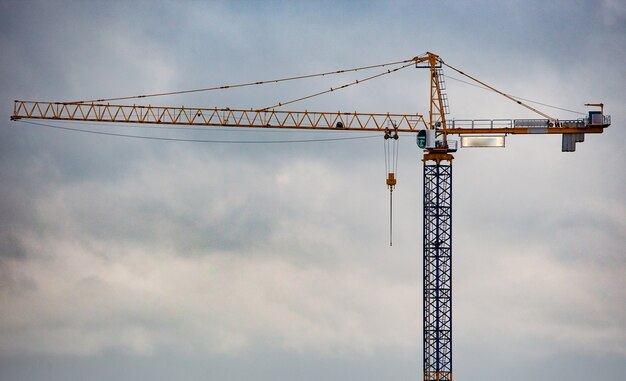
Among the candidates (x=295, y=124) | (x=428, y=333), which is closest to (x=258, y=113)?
(x=295, y=124)

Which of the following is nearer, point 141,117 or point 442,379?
point 442,379

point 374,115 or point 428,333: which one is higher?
point 374,115

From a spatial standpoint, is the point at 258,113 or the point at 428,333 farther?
the point at 258,113

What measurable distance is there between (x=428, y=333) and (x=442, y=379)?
23.4ft

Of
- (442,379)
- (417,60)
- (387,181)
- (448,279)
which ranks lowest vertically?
(442,379)

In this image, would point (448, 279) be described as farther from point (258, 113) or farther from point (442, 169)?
point (258, 113)

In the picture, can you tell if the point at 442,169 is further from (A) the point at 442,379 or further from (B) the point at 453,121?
(A) the point at 442,379

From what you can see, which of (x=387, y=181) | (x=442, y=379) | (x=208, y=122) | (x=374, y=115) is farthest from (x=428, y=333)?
(x=208, y=122)

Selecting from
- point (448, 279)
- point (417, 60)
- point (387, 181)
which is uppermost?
point (417, 60)

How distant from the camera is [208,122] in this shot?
182500 millimetres

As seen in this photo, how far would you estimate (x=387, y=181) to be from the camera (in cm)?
17800

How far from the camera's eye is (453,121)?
17812 centimetres

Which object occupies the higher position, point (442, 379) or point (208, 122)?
point (208, 122)

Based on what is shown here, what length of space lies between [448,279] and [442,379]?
580 inches
